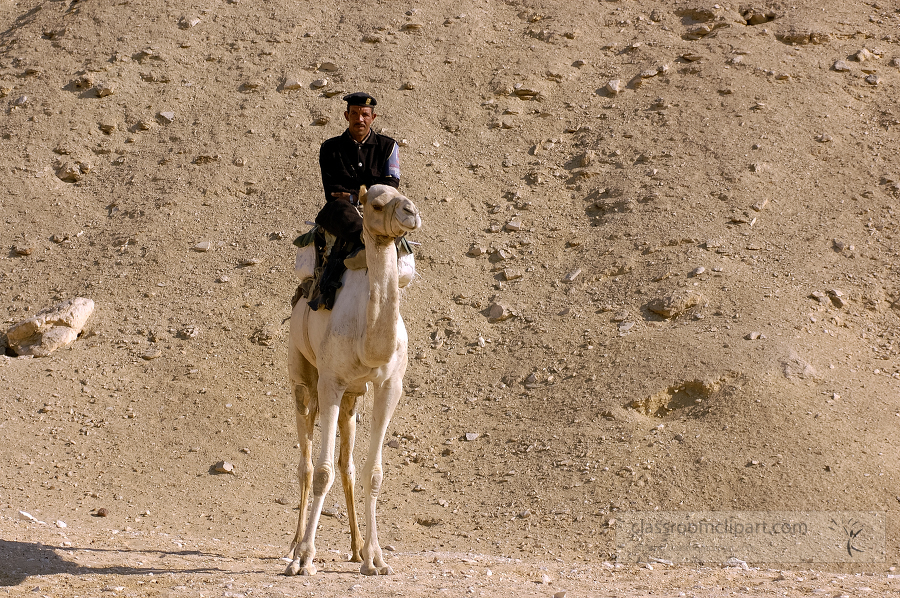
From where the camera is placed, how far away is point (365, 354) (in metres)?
7.24

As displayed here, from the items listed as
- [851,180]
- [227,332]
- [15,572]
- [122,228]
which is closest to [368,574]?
[15,572]

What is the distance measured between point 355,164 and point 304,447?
109 inches

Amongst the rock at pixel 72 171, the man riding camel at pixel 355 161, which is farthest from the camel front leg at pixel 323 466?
the rock at pixel 72 171

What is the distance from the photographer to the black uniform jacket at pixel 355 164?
8297 millimetres

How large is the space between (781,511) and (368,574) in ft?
15.9

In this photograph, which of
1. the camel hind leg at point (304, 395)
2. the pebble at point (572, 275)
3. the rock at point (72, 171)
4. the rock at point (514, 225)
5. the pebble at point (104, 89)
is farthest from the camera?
the pebble at point (104, 89)

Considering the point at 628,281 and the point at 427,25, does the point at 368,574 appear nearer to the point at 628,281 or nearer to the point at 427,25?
the point at 628,281

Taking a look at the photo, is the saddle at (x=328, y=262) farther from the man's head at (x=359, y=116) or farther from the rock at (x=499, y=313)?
the rock at (x=499, y=313)

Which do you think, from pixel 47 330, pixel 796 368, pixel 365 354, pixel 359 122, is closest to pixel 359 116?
pixel 359 122

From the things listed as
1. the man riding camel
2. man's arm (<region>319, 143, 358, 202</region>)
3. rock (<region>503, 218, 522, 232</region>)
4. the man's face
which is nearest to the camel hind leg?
the man riding camel

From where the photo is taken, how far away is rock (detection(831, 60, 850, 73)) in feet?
59.7

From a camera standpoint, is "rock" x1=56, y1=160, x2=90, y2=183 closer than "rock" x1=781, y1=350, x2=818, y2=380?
No

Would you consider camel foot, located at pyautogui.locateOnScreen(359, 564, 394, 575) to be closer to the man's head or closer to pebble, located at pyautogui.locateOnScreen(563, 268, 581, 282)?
the man's head

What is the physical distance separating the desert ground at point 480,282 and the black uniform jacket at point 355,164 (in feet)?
11.1
